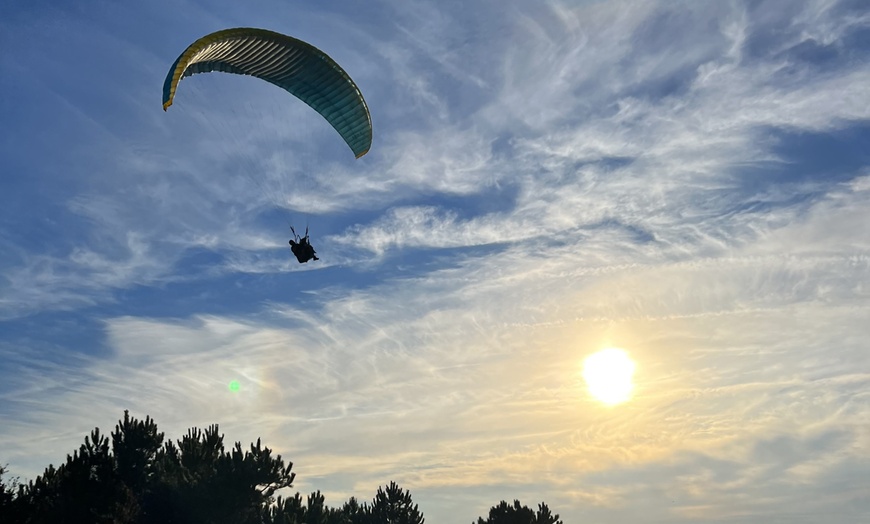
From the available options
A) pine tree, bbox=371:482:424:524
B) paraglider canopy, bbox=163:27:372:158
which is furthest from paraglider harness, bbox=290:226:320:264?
pine tree, bbox=371:482:424:524

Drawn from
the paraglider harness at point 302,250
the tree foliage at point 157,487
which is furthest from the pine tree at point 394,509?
the paraglider harness at point 302,250

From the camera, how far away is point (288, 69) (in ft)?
95.1

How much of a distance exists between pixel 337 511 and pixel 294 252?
23.6 metres

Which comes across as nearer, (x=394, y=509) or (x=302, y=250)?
(x=302, y=250)

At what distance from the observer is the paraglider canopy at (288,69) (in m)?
24.3

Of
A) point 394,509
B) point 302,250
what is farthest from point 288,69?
point 394,509

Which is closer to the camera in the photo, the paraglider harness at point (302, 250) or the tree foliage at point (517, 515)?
the paraglider harness at point (302, 250)

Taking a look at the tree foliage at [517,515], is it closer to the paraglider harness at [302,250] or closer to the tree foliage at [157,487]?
the tree foliage at [157,487]

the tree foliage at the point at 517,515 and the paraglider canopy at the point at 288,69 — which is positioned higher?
the paraglider canopy at the point at 288,69

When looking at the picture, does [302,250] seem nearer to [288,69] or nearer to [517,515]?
[288,69]

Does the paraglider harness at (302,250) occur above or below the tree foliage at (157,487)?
above

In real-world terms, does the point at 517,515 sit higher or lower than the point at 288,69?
lower

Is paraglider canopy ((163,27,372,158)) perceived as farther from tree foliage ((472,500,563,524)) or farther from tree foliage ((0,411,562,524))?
tree foliage ((472,500,563,524))

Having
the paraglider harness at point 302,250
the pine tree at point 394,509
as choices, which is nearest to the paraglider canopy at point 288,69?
the paraglider harness at point 302,250
